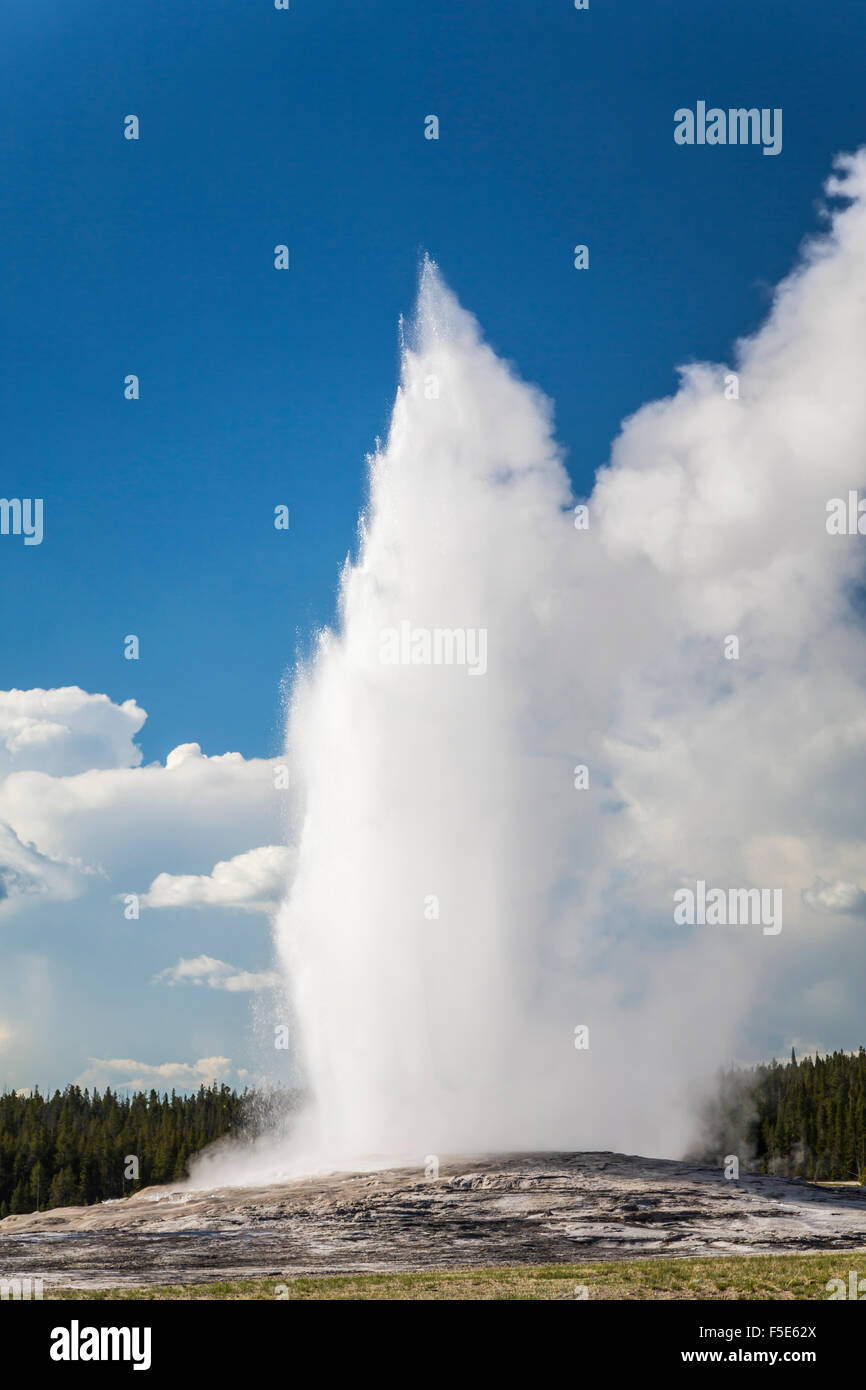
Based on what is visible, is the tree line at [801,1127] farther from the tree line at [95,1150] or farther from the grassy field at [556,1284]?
the grassy field at [556,1284]

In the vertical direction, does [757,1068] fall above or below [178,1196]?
below

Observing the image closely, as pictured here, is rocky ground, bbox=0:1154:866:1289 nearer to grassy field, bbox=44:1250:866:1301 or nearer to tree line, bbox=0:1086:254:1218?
grassy field, bbox=44:1250:866:1301

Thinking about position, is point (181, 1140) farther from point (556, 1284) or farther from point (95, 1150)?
point (556, 1284)

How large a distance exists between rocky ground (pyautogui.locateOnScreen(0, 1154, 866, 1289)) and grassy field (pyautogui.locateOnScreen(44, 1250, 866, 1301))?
6.27ft

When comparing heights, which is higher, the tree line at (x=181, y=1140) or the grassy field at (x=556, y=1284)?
the grassy field at (x=556, y=1284)

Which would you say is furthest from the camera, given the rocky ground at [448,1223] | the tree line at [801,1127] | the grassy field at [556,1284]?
the tree line at [801,1127]

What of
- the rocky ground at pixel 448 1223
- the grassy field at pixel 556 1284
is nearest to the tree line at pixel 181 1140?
the rocky ground at pixel 448 1223

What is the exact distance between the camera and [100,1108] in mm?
128875

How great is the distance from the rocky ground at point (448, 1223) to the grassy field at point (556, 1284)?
1.91m

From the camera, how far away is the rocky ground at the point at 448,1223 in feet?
87.1
